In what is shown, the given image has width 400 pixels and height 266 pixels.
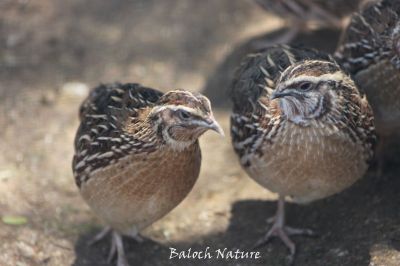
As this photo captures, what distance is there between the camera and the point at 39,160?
278 inches

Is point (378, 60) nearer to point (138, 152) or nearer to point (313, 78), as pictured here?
point (313, 78)

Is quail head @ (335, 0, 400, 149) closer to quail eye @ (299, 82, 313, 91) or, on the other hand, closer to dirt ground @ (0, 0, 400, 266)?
dirt ground @ (0, 0, 400, 266)

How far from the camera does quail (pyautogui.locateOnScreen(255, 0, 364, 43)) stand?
820cm

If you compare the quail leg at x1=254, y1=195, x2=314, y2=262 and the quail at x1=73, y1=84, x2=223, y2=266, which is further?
the quail leg at x1=254, y1=195, x2=314, y2=262

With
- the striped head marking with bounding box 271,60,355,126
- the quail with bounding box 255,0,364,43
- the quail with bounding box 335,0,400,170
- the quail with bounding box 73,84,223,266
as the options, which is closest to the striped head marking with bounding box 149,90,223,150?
the quail with bounding box 73,84,223,266

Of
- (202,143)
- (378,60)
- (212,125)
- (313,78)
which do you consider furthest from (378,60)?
(202,143)

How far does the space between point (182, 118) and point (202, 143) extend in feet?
8.36

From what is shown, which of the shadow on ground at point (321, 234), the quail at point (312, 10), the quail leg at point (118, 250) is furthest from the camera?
the quail at point (312, 10)

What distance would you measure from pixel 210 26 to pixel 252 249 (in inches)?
150

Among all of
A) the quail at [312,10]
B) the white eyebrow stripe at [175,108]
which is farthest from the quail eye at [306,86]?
the quail at [312,10]

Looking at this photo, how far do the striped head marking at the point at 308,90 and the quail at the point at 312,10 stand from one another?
10.6ft

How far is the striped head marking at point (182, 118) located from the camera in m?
4.82

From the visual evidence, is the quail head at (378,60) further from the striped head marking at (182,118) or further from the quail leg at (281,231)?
the striped head marking at (182,118)

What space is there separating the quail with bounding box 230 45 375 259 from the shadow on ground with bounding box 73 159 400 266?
187 mm
